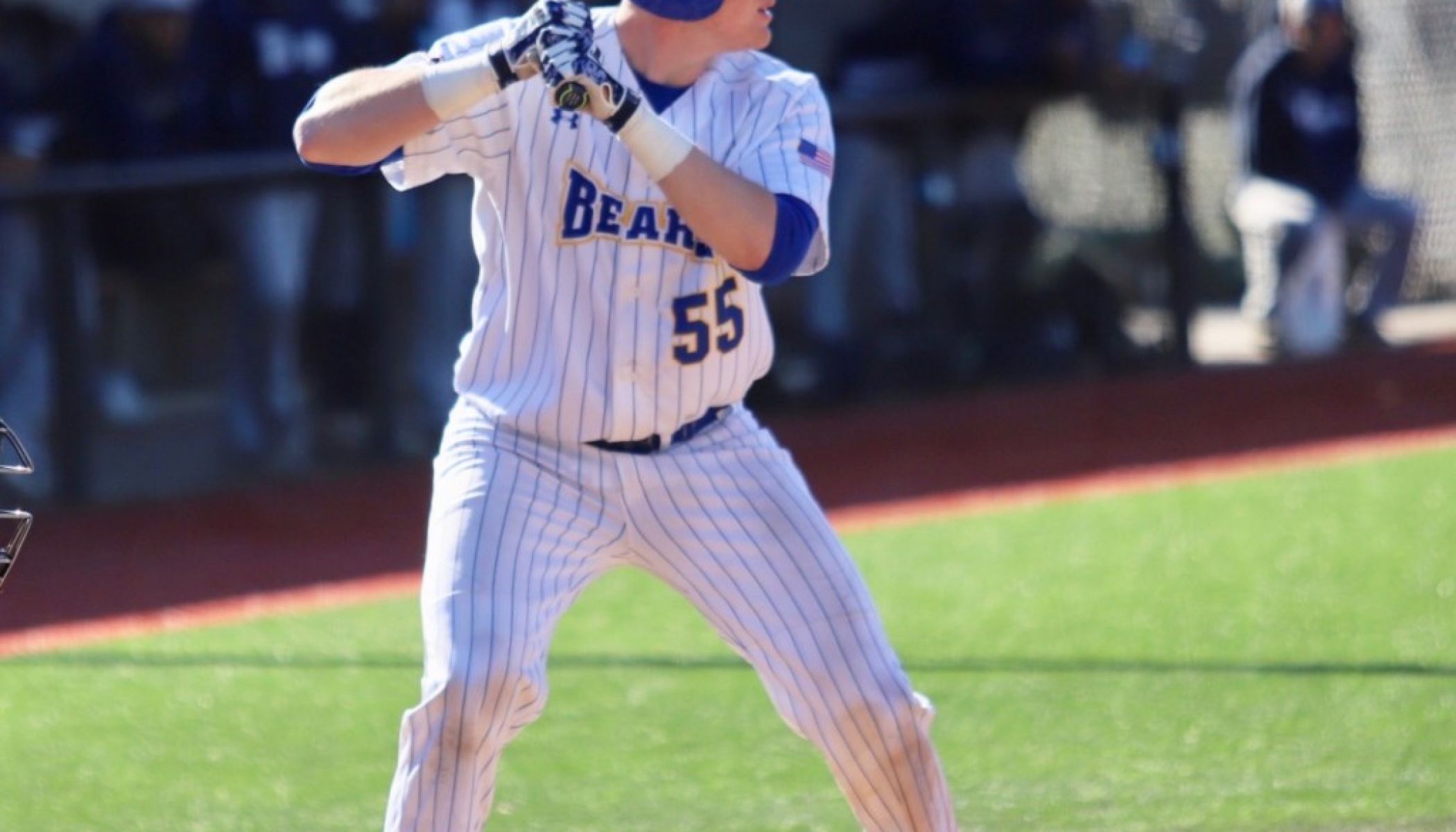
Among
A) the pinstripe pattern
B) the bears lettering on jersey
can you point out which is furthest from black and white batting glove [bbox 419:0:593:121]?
the bears lettering on jersey

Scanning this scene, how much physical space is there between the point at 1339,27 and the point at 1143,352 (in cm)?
205

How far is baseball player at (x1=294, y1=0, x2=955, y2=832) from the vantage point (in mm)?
3408

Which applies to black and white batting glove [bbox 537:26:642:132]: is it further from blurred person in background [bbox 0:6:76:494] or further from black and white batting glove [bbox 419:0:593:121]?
blurred person in background [bbox 0:6:76:494]

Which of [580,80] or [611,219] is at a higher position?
[580,80]

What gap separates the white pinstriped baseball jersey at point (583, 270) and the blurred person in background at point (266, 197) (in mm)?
5563

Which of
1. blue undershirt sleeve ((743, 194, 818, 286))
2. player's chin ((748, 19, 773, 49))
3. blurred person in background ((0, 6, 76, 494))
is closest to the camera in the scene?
blue undershirt sleeve ((743, 194, 818, 286))

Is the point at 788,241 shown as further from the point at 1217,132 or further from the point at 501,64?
the point at 1217,132

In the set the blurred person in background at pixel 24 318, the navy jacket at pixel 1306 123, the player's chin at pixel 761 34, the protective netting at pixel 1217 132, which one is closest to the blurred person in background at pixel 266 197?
the blurred person in background at pixel 24 318

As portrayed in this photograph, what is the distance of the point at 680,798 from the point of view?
4746 millimetres

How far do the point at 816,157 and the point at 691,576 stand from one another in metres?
0.73

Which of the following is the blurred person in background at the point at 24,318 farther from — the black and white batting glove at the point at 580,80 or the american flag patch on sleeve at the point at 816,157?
the black and white batting glove at the point at 580,80

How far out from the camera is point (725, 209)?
3.27m

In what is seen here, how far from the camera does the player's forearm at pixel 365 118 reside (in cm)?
324

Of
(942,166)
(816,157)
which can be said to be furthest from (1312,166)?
(816,157)
